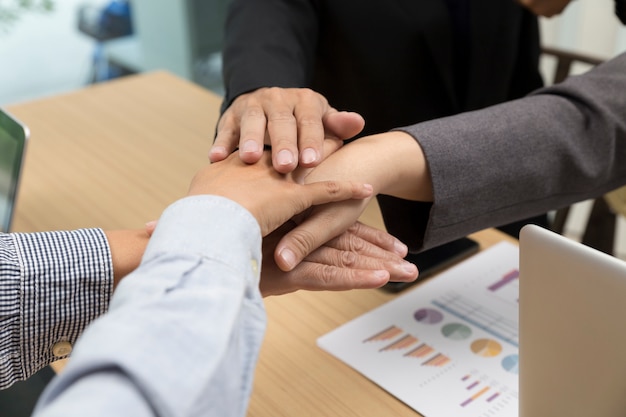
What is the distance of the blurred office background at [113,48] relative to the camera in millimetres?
2648

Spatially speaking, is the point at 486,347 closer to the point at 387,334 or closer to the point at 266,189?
the point at 387,334

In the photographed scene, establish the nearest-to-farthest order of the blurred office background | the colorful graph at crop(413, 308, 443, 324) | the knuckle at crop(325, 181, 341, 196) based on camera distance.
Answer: the knuckle at crop(325, 181, 341, 196) → the colorful graph at crop(413, 308, 443, 324) → the blurred office background

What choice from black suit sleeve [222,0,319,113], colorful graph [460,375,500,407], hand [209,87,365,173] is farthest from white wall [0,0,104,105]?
colorful graph [460,375,500,407]

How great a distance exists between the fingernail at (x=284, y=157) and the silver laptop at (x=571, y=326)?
0.30 meters

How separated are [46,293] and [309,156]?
326 millimetres

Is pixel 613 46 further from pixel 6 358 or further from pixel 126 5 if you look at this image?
pixel 6 358

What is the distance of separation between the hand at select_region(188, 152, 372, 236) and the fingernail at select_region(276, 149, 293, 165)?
2 cm

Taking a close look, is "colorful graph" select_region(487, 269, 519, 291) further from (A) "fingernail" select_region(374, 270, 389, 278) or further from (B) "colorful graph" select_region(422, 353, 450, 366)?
(A) "fingernail" select_region(374, 270, 389, 278)

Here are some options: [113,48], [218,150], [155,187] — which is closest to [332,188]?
[218,150]

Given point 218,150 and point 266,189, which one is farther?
point 218,150

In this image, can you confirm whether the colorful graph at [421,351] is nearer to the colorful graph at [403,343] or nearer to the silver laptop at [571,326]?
the colorful graph at [403,343]

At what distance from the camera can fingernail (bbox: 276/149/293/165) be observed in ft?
2.61

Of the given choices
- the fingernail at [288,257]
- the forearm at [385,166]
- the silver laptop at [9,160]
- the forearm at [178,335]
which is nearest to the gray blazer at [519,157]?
the forearm at [385,166]

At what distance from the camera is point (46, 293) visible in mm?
715
